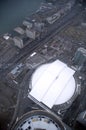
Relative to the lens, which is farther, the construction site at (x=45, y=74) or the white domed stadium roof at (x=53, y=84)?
the white domed stadium roof at (x=53, y=84)

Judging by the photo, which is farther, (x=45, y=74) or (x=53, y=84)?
(x=45, y=74)

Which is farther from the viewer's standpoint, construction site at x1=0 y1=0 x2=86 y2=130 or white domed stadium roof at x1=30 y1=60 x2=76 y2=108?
white domed stadium roof at x1=30 y1=60 x2=76 y2=108

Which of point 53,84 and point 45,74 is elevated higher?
point 45,74

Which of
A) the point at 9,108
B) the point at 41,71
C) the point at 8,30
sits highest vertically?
the point at 8,30

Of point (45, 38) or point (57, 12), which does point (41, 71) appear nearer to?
point (45, 38)

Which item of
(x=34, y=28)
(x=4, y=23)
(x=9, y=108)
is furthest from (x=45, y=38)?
(x=9, y=108)
